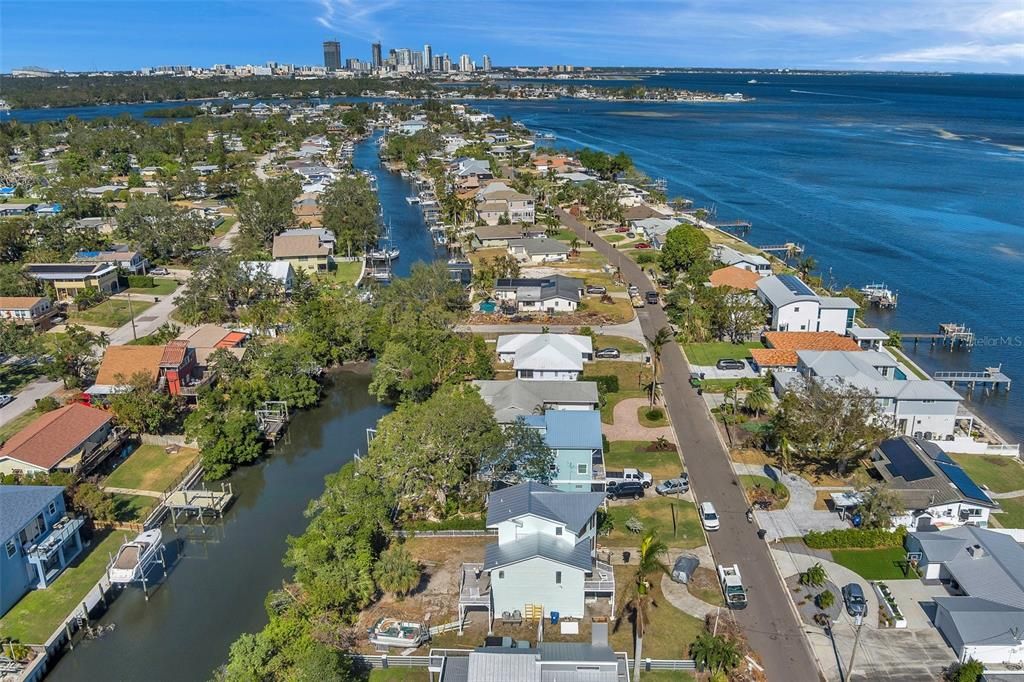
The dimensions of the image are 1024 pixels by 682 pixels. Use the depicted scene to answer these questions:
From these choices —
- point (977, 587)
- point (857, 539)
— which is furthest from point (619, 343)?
point (977, 587)

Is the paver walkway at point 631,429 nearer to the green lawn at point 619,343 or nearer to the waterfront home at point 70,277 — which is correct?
the green lawn at point 619,343

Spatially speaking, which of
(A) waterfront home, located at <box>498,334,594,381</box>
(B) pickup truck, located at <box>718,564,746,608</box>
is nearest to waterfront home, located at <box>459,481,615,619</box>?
(B) pickup truck, located at <box>718,564,746,608</box>

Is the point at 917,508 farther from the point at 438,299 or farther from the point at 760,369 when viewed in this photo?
the point at 438,299

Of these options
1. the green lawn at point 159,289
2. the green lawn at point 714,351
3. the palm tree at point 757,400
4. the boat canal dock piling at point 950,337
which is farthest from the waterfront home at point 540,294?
the green lawn at point 159,289

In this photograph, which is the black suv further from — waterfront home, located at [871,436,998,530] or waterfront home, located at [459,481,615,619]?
waterfront home, located at [871,436,998,530]

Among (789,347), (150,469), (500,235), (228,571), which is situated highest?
(500,235)

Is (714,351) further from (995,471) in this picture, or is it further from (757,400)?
(995,471)
